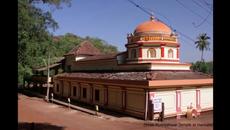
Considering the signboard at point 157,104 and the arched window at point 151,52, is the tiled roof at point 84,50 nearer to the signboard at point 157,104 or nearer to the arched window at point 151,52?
the arched window at point 151,52

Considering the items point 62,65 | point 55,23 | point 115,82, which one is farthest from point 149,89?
point 62,65

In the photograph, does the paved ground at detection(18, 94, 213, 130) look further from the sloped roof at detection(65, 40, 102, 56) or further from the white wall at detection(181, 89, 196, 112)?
the sloped roof at detection(65, 40, 102, 56)

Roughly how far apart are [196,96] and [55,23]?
14099 mm

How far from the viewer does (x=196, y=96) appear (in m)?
26.7

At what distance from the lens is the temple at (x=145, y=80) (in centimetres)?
2352

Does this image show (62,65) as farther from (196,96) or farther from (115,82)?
(196,96)

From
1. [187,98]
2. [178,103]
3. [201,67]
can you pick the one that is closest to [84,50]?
[187,98]

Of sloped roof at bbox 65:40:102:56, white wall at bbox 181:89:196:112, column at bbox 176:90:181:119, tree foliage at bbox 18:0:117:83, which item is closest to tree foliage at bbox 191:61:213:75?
sloped roof at bbox 65:40:102:56

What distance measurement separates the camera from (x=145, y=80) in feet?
73.5

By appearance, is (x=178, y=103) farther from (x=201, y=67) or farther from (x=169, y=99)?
(x=201, y=67)

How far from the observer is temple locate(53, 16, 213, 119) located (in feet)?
77.2

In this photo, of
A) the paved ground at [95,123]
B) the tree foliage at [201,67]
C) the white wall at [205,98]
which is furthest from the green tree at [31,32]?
the tree foliage at [201,67]

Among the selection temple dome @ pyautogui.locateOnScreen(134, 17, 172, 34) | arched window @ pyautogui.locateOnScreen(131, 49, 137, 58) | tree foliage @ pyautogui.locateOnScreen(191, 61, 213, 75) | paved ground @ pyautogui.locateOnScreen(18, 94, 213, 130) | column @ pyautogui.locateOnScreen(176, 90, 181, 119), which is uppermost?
temple dome @ pyautogui.locateOnScreen(134, 17, 172, 34)

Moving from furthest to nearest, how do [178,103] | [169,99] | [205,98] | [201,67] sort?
1. [201,67]
2. [205,98]
3. [178,103]
4. [169,99]
